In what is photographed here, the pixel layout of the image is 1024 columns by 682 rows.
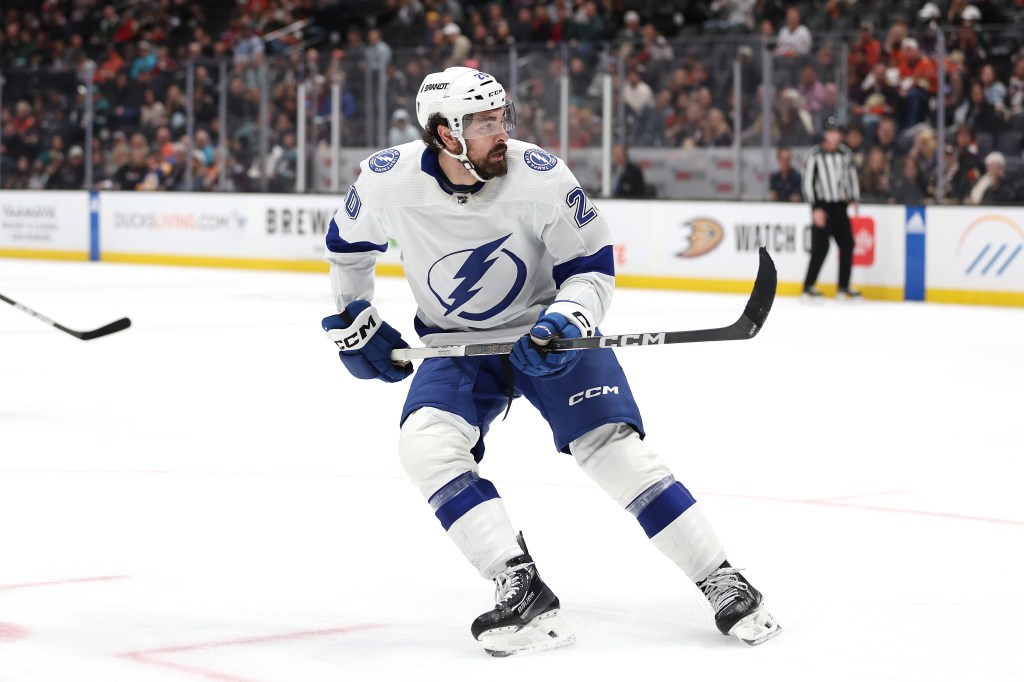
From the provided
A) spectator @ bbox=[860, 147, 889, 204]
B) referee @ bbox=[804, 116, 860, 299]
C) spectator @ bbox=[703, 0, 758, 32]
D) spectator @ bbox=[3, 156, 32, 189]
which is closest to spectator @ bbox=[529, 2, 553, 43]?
spectator @ bbox=[703, 0, 758, 32]

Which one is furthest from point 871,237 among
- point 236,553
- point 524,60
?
point 236,553

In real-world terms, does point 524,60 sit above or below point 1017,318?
above

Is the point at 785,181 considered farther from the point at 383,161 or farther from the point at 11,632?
the point at 11,632

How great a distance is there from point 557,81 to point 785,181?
7.19ft

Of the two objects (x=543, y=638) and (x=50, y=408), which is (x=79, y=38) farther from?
(x=543, y=638)

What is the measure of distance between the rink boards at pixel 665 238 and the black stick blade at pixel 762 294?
356 inches

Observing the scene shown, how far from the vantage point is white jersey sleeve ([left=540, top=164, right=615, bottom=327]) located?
3229 mm

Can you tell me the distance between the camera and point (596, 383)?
3.23 meters

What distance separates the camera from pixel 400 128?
14.7 metres

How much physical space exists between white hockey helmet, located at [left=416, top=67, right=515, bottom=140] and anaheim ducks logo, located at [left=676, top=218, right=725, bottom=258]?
397 inches

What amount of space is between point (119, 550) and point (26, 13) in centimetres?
1934

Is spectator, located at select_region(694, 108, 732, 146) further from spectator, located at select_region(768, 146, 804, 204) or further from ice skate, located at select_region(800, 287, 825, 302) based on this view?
ice skate, located at select_region(800, 287, 825, 302)

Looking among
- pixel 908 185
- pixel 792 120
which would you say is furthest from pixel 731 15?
pixel 908 185

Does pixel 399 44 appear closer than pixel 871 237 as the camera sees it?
No
